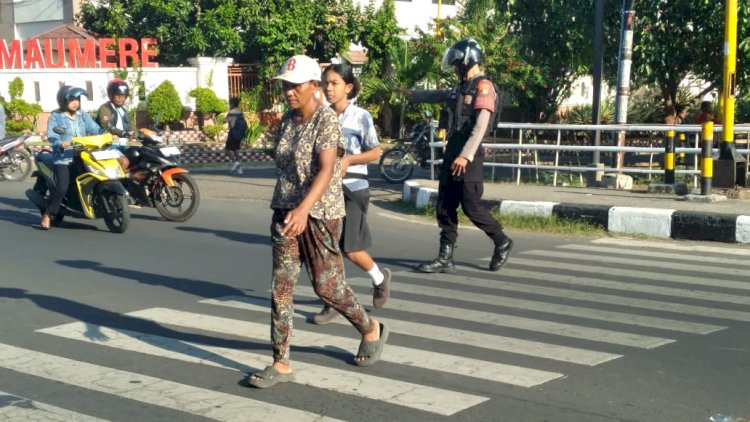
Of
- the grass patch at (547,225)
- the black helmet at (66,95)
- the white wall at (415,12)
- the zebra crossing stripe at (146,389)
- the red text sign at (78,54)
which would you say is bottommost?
the zebra crossing stripe at (146,389)

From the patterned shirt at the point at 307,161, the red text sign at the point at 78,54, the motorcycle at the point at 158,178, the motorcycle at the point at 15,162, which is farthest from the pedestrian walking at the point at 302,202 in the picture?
the red text sign at the point at 78,54

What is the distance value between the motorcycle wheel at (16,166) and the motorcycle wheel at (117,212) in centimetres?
701

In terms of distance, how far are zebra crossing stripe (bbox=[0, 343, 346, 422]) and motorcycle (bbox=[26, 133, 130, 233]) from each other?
213 inches

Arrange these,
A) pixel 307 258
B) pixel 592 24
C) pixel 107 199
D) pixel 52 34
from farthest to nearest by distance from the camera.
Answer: pixel 52 34
pixel 592 24
pixel 107 199
pixel 307 258

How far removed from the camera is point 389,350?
6043 millimetres

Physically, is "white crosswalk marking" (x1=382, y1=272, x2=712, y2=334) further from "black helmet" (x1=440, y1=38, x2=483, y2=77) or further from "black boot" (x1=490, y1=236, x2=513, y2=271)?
"black helmet" (x1=440, y1=38, x2=483, y2=77)

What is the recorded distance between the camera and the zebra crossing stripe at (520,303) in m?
6.80

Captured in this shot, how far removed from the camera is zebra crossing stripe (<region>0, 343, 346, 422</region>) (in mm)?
4875

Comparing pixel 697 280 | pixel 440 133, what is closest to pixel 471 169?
pixel 697 280

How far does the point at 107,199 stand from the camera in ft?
37.9

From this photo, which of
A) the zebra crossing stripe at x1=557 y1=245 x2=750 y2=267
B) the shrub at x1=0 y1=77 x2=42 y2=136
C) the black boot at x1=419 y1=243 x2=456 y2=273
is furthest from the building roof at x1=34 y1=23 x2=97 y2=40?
the black boot at x1=419 y1=243 x2=456 y2=273

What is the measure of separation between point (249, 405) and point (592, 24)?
15109mm

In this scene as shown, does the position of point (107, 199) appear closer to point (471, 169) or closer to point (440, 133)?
point (471, 169)

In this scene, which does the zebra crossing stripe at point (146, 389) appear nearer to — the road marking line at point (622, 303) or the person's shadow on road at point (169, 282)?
the person's shadow on road at point (169, 282)
